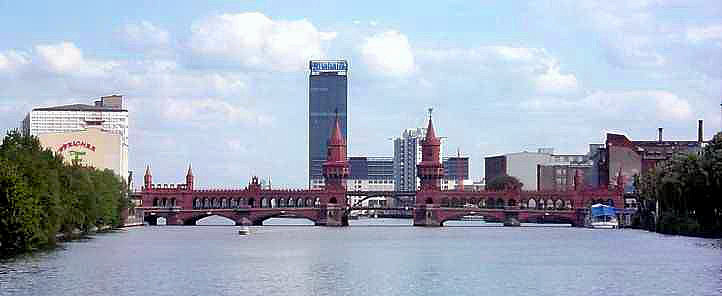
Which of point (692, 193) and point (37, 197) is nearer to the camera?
point (37, 197)

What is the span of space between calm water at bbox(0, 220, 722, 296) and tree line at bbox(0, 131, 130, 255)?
6.92ft

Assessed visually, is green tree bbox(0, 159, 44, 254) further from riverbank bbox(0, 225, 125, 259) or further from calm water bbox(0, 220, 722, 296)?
calm water bbox(0, 220, 722, 296)

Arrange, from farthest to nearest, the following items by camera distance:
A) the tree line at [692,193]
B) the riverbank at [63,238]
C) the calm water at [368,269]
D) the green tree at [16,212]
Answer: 1. the tree line at [692,193]
2. the riverbank at [63,238]
3. the green tree at [16,212]
4. the calm water at [368,269]

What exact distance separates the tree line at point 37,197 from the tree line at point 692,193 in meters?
54.4

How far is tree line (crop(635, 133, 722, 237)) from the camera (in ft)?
418

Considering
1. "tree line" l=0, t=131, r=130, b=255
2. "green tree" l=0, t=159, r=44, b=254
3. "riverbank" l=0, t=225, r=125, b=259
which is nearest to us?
"green tree" l=0, t=159, r=44, b=254

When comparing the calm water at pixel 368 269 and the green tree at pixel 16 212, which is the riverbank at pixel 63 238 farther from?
the calm water at pixel 368 269

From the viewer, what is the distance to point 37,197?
101 metres

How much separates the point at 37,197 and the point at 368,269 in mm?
23862

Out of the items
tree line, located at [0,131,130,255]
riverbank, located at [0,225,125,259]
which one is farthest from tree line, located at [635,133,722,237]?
riverbank, located at [0,225,125,259]

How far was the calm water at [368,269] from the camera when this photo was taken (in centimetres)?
7662

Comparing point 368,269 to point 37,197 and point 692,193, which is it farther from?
point 692,193

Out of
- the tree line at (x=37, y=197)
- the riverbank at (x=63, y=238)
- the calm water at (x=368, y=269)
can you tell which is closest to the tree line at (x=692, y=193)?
the calm water at (x=368, y=269)

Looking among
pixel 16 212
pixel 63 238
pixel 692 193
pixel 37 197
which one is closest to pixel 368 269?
pixel 16 212
